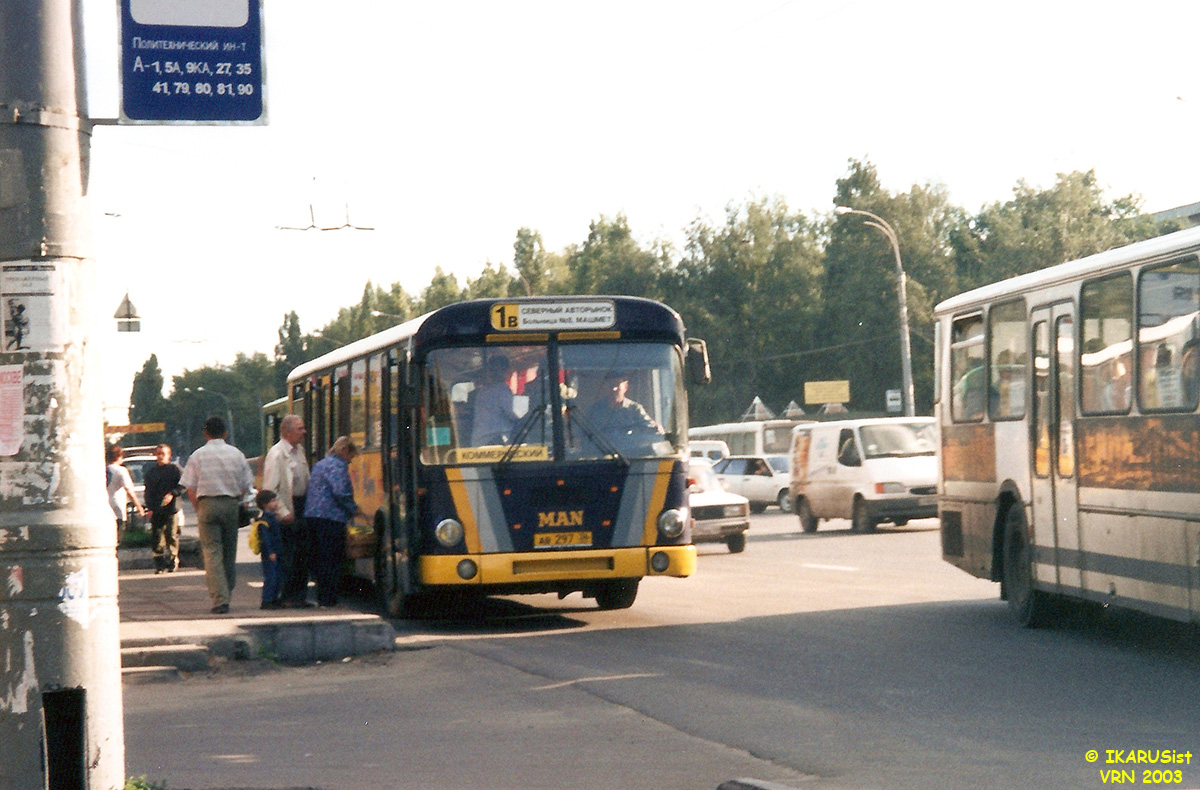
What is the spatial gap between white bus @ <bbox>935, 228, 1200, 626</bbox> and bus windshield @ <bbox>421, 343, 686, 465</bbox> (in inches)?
102

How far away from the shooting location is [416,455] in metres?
14.6

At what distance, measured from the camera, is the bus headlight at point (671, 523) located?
14.6 metres

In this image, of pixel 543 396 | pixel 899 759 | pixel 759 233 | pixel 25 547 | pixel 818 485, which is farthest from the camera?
pixel 759 233

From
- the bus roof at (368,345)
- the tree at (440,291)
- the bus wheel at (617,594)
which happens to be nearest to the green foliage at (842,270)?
the tree at (440,291)

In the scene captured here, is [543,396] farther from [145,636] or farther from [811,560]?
[811,560]

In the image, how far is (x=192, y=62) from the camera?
568 centimetres

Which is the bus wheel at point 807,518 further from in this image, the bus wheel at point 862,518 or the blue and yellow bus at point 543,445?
the blue and yellow bus at point 543,445

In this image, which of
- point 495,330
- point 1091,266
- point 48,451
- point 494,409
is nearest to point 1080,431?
point 1091,266

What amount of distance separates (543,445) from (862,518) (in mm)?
16723

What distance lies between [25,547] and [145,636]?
6997 mm

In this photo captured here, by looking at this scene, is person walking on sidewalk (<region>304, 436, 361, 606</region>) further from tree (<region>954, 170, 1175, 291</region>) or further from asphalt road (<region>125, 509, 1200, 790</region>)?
tree (<region>954, 170, 1175, 291</region>)

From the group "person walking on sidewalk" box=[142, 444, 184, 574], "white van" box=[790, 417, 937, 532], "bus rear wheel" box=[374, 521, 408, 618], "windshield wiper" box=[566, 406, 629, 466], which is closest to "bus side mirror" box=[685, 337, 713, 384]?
"windshield wiper" box=[566, 406, 629, 466]

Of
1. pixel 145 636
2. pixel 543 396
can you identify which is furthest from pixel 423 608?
pixel 145 636

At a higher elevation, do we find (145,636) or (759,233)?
(759,233)
